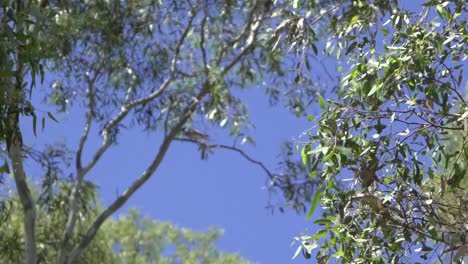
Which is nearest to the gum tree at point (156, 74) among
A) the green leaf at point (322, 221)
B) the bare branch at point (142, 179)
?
the bare branch at point (142, 179)

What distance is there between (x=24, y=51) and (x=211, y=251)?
1215cm

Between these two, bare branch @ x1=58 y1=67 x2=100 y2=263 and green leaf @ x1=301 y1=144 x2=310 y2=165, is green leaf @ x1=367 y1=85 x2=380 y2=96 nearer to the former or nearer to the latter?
green leaf @ x1=301 y1=144 x2=310 y2=165

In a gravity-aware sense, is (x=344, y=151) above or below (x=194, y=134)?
below

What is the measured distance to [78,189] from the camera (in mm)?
10930

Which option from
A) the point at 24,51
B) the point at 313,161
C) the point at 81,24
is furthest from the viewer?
the point at 81,24

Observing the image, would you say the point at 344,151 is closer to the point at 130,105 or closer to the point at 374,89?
the point at 374,89

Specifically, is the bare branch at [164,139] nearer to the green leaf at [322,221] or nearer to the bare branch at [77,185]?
the bare branch at [77,185]

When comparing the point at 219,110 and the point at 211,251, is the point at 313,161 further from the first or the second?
the point at 211,251

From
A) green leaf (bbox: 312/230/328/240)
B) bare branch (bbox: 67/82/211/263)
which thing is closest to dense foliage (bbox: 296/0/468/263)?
green leaf (bbox: 312/230/328/240)

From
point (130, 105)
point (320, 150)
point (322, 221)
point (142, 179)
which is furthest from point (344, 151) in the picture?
point (130, 105)

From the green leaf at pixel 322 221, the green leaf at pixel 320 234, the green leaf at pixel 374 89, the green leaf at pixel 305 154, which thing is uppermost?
the green leaf at pixel 374 89

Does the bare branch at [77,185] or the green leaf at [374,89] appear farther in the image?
the bare branch at [77,185]

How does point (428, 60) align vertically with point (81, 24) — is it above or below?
below

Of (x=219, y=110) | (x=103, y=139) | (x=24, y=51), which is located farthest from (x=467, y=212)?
(x=103, y=139)
